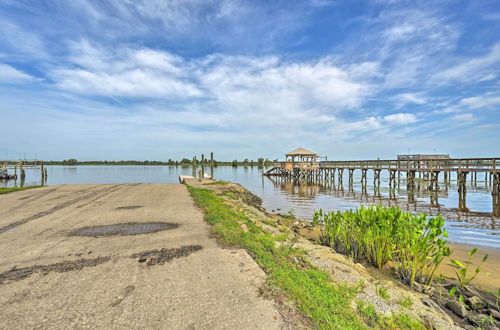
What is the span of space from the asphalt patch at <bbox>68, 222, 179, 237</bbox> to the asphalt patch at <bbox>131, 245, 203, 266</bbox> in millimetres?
1755

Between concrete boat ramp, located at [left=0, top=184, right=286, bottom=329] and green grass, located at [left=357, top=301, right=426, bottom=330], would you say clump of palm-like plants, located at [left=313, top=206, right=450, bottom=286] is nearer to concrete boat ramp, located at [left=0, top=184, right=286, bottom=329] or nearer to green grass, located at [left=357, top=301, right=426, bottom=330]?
green grass, located at [left=357, top=301, right=426, bottom=330]

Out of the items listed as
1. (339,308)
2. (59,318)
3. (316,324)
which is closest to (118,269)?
(59,318)

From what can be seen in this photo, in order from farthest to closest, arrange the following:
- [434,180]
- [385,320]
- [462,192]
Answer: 1. [434,180]
2. [462,192]
3. [385,320]

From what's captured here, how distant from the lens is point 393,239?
6164mm

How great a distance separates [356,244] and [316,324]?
5.09 meters

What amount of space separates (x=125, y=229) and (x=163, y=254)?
8.75 feet

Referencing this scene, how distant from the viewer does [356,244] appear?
7.35 m

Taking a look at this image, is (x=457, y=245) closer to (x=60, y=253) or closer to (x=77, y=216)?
(x=60, y=253)

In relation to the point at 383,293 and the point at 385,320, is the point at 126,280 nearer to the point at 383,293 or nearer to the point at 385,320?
the point at 385,320

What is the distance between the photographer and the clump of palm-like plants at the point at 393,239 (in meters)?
5.45

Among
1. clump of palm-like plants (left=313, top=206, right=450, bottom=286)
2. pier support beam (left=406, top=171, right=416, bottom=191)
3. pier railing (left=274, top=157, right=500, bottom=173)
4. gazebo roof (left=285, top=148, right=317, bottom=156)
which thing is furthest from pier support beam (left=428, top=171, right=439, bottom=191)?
clump of palm-like plants (left=313, top=206, right=450, bottom=286)

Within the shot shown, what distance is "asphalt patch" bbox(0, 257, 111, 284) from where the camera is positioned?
13.0 ft

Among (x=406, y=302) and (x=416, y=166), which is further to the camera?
(x=416, y=166)

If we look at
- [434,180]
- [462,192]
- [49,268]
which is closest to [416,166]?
[434,180]
